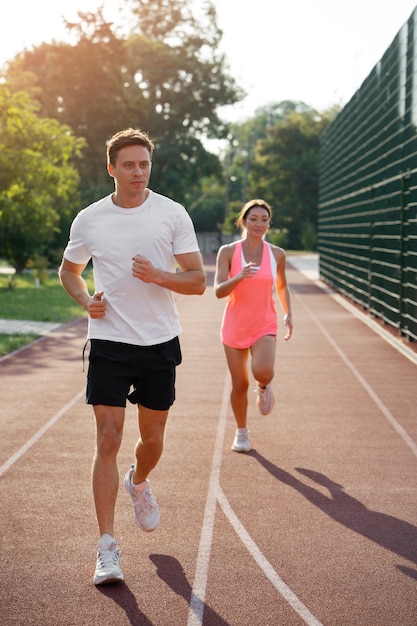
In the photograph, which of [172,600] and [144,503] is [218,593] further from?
[144,503]

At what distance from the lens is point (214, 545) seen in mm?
5727

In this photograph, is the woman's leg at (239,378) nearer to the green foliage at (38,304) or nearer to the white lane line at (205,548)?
the white lane line at (205,548)

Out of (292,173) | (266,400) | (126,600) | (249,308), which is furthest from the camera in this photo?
(292,173)

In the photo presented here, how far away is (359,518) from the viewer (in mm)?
6344

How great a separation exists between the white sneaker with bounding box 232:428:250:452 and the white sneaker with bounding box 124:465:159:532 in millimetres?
2553

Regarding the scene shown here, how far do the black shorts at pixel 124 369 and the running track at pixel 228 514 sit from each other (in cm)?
91

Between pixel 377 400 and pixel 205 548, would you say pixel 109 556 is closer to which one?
pixel 205 548

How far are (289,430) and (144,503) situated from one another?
370cm

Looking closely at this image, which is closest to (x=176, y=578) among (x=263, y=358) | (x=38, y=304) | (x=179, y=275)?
(x=179, y=275)

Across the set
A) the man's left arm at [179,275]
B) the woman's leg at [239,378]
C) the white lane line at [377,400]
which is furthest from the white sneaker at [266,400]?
the man's left arm at [179,275]

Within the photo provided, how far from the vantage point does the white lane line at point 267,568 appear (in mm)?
4691

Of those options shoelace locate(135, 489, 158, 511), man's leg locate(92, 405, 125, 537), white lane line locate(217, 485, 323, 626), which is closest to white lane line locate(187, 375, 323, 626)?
white lane line locate(217, 485, 323, 626)

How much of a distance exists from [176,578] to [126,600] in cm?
38

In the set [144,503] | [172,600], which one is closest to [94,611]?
[172,600]
